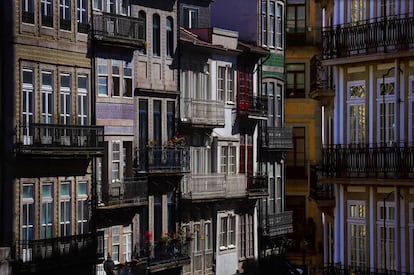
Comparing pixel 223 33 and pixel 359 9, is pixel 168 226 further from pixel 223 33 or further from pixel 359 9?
pixel 359 9

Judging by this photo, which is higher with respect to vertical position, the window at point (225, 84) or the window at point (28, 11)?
the window at point (28, 11)

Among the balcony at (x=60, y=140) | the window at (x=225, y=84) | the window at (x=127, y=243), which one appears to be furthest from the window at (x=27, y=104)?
the window at (x=225, y=84)

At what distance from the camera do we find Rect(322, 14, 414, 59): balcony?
42.4 metres

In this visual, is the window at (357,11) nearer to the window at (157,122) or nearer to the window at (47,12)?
the window at (47,12)

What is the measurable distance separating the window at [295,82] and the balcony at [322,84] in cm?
2188

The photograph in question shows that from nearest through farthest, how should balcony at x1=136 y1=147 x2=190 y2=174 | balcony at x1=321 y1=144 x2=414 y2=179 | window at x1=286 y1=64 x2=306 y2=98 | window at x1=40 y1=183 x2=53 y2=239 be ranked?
1. balcony at x1=321 y1=144 x2=414 y2=179
2. window at x1=40 y1=183 x2=53 y2=239
3. balcony at x1=136 y1=147 x2=190 y2=174
4. window at x1=286 y1=64 x2=306 y2=98

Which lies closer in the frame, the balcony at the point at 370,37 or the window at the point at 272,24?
the balcony at the point at 370,37

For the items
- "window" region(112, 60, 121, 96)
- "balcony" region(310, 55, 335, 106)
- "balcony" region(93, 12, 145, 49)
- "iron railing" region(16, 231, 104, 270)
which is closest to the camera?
"iron railing" region(16, 231, 104, 270)

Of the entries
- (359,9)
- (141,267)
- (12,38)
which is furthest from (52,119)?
(359,9)

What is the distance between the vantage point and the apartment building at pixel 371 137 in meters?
42.5

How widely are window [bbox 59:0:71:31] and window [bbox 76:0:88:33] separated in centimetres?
57

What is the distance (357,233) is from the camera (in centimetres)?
4441

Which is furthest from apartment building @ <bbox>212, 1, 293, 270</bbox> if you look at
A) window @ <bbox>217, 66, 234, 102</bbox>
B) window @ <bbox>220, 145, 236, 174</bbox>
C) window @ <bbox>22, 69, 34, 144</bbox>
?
window @ <bbox>22, 69, 34, 144</bbox>

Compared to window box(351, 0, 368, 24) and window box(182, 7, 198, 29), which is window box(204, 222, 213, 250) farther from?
window box(351, 0, 368, 24)
